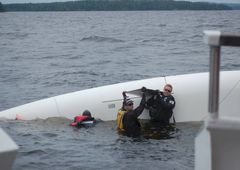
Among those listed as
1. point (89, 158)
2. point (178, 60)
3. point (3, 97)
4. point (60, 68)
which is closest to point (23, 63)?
point (60, 68)

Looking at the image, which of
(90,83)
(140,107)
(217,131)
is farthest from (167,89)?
(90,83)

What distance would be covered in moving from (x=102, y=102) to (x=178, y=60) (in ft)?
43.8

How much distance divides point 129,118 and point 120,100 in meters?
0.90

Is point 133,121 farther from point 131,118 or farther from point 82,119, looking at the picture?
point 82,119

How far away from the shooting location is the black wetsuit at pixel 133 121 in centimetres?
765

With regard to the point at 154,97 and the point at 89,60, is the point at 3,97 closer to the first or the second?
the point at 154,97

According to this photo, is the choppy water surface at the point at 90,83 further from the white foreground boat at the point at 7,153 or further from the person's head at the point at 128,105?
the white foreground boat at the point at 7,153

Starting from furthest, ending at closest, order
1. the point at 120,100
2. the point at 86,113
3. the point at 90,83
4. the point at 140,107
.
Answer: the point at 90,83, the point at 120,100, the point at 86,113, the point at 140,107

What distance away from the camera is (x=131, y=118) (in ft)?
25.3

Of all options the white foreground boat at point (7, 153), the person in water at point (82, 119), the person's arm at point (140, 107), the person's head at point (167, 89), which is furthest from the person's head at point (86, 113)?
the white foreground boat at point (7, 153)

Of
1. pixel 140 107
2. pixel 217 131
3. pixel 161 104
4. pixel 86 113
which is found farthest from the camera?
pixel 86 113

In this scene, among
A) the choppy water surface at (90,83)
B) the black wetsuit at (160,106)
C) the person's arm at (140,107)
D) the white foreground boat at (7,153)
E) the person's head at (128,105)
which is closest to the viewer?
the white foreground boat at (7,153)

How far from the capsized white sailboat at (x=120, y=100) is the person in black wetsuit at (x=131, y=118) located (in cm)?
57

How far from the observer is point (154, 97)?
27.4 ft
